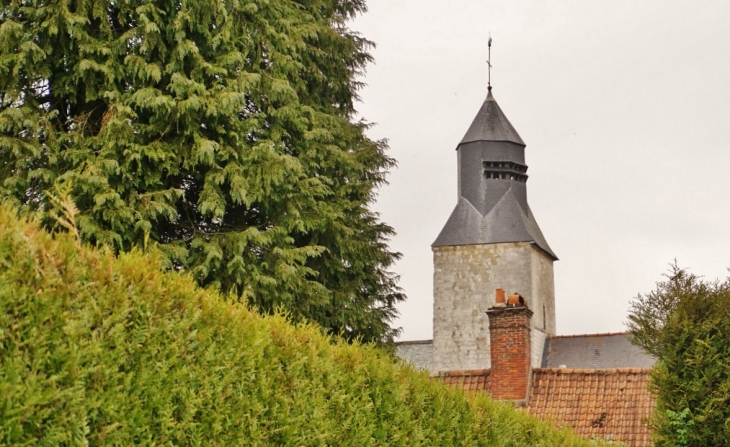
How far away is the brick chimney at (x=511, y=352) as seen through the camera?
60.7 ft

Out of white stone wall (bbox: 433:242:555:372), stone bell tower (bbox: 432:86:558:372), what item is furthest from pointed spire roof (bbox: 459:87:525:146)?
white stone wall (bbox: 433:242:555:372)

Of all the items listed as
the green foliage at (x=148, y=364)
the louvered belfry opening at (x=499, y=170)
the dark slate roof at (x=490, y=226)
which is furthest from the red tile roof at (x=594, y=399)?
the louvered belfry opening at (x=499, y=170)

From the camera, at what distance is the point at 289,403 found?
6.11 m

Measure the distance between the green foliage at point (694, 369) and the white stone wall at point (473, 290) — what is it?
113ft

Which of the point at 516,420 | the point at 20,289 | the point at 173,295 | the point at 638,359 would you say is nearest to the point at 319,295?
the point at 516,420

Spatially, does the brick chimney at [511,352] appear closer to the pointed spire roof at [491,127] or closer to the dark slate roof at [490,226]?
the dark slate roof at [490,226]

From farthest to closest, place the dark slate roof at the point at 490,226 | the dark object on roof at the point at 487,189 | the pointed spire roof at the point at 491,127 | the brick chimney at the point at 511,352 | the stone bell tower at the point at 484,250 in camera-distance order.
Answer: the pointed spire roof at the point at 491,127
the dark object on roof at the point at 487,189
the dark slate roof at the point at 490,226
the stone bell tower at the point at 484,250
the brick chimney at the point at 511,352

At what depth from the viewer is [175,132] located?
14.2 metres

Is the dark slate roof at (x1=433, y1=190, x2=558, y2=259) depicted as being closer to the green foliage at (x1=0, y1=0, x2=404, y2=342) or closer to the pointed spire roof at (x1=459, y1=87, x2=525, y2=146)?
the pointed spire roof at (x1=459, y1=87, x2=525, y2=146)

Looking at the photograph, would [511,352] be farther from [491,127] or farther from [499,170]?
[491,127]

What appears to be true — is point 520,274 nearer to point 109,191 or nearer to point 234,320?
point 109,191

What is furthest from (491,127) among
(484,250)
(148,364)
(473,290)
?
(148,364)

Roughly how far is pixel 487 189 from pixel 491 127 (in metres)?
3.67

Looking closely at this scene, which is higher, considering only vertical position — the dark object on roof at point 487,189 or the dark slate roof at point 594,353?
the dark object on roof at point 487,189
